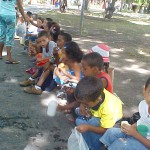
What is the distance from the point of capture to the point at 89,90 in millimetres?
2590

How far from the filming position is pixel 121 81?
5270 millimetres

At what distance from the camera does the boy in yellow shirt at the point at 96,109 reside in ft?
8.54

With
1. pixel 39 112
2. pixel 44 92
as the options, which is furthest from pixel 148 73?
pixel 39 112

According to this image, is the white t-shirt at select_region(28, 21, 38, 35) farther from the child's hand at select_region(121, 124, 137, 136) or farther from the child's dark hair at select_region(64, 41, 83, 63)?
the child's hand at select_region(121, 124, 137, 136)

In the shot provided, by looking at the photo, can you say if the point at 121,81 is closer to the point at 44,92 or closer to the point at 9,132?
the point at 44,92

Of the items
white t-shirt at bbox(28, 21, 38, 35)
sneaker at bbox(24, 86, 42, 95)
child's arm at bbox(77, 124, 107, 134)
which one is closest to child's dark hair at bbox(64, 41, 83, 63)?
sneaker at bbox(24, 86, 42, 95)

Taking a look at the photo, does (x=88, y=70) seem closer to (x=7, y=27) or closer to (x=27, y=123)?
(x=27, y=123)

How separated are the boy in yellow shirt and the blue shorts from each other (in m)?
3.16

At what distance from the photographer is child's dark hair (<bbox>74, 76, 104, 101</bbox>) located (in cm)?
259

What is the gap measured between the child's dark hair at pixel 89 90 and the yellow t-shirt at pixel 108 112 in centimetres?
11

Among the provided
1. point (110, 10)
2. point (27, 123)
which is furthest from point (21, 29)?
point (110, 10)

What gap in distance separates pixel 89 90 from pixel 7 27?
335 cm

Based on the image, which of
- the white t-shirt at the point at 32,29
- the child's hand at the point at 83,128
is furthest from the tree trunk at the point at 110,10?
the child's hand at the point at 83,128

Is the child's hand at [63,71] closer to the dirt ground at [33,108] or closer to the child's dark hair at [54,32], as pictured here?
the dirt ground at [33,108]
